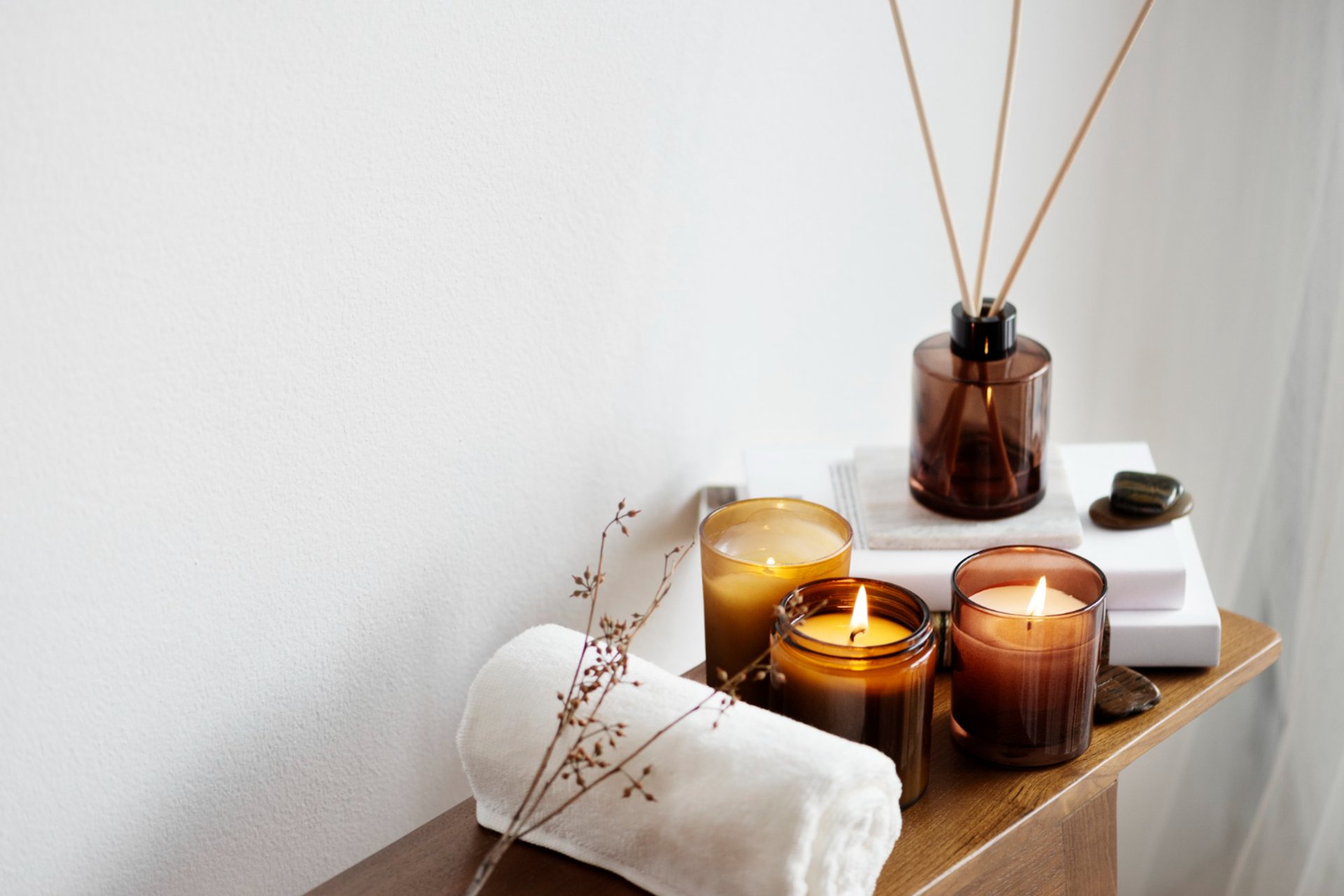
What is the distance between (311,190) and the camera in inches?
25.9

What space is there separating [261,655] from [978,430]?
1.57 ft

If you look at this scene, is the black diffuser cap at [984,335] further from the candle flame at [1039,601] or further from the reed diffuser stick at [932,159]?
the candle flame at [1039,601]

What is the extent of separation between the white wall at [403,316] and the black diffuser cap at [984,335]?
17 centimetres

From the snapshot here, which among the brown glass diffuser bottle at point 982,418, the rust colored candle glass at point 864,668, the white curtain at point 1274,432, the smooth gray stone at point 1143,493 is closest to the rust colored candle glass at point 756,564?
the rust colored candle glass at point 864,668

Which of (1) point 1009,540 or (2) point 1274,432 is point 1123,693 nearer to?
(1) point 1009,540

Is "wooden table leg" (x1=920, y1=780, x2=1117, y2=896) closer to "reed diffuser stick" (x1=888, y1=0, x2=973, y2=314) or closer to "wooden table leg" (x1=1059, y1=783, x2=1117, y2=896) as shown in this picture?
"wooden table leg" (x1=1059, y1=783, x2=1117, y2=896)

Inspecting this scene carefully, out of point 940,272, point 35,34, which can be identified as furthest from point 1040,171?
point 35,34

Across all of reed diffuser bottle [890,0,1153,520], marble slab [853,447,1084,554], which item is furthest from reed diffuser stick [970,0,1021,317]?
marble slab [853,447,1084,554]

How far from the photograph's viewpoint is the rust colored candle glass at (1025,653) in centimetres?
66

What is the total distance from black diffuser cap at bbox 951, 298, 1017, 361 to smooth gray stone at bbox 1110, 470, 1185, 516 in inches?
5.3

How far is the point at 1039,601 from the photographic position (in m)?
0.68

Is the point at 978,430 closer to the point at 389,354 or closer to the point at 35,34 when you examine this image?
the point at 389,354

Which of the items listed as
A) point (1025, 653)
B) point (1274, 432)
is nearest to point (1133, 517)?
point (1025, 653)

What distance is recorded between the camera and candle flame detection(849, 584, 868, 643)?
2.16 ft
